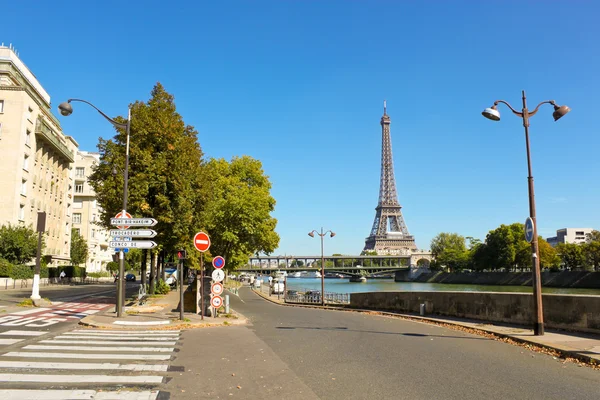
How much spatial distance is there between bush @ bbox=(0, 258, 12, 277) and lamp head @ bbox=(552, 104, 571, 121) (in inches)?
1811

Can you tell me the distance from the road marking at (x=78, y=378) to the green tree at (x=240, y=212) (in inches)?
1494

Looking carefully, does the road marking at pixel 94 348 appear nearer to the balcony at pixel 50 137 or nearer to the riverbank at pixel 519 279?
the balcony at pixel 50 137

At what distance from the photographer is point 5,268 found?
1757 inches

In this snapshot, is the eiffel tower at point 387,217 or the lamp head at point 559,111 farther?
the eiffel tower at point 387,217

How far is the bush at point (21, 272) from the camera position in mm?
45531

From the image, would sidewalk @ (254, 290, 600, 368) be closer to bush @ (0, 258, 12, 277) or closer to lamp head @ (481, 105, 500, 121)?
lamp head @ (481, 105, 500, 121)

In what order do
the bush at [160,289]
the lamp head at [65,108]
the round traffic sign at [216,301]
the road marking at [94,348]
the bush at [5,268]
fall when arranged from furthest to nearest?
the bush at [5,268]
the bush at [160,289]
the round traffic sign at [216,301]
the lamp head at [65,108]
the road marking at [94,348]

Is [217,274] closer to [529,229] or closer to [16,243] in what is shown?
[529,229]

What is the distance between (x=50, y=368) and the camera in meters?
8.73

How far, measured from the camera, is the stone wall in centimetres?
1359

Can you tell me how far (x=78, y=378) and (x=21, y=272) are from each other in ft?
146

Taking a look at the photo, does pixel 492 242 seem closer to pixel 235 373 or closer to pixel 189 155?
pixel 189 155

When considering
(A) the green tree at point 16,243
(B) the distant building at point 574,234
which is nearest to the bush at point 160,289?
(A) the green tree at point 16,243

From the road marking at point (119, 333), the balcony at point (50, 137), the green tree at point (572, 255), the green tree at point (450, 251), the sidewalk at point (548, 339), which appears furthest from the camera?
the green tree at point (450, 251)
